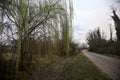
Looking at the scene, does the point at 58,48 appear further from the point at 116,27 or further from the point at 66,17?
the point at 116,27

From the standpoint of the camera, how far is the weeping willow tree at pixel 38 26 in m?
5.68

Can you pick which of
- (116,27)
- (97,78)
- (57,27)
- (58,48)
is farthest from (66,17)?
(116,27)

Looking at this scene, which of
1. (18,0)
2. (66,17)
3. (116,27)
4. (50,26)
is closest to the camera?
(18,0)

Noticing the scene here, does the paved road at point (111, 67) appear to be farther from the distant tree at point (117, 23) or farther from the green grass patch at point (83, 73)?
the distant tree at point (117, 23)

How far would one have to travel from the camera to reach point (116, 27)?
30.4 meters

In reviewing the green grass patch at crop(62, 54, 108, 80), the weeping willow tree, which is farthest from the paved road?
the weeping willow tree

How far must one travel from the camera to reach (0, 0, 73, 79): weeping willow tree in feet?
18.6

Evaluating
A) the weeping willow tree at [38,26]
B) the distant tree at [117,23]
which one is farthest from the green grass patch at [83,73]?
the distant tree at [117,23]

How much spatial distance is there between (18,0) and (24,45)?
2.02 metres

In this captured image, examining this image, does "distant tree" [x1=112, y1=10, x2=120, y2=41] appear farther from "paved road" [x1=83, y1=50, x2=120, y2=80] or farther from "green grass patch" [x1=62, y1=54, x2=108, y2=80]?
"green grass patch" [x1=62, y1=54, x2=108, y2=80]

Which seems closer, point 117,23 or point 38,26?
point 38,26

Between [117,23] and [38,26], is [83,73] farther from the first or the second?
[117,23]

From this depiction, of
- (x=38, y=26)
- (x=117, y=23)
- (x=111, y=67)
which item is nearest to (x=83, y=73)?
(x=111, y=67)

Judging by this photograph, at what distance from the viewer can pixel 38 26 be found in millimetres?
7105
